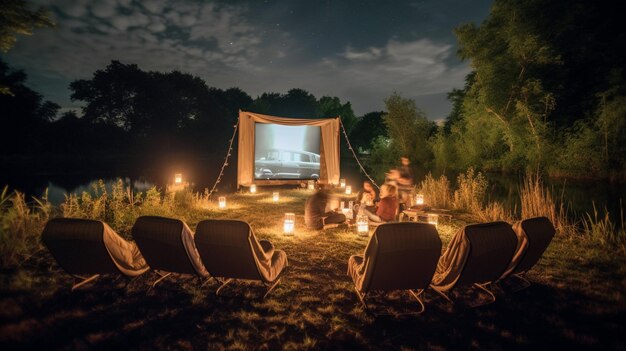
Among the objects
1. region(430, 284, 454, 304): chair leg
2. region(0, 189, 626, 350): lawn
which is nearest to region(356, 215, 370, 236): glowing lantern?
region(0, 189, 626, 350): lawn

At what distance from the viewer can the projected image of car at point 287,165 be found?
14680mm

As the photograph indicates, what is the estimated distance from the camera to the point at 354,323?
312 centimetres

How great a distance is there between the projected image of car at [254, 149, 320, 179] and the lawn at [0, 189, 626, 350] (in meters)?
10.3

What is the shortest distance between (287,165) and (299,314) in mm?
12115

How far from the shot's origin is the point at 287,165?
49.9 ft

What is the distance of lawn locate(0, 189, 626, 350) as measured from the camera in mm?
2775

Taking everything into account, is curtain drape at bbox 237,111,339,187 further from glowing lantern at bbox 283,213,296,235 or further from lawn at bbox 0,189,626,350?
lawn at bbox 0,189,626,350

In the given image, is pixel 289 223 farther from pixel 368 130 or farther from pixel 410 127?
pixel 368 130

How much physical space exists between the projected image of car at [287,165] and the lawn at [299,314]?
10.3m

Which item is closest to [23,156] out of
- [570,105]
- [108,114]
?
[108,114]

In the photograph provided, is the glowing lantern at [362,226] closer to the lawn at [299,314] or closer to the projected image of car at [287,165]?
the lawn at [299,314]

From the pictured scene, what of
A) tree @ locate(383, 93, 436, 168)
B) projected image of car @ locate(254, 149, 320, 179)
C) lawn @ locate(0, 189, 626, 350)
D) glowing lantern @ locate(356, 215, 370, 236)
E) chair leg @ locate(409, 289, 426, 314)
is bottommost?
lawn @ locate(0, 189, 626, 350)

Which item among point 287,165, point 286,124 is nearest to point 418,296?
point 286,124

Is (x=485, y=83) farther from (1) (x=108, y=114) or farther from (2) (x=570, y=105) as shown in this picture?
(1) (x=108, y=114)
